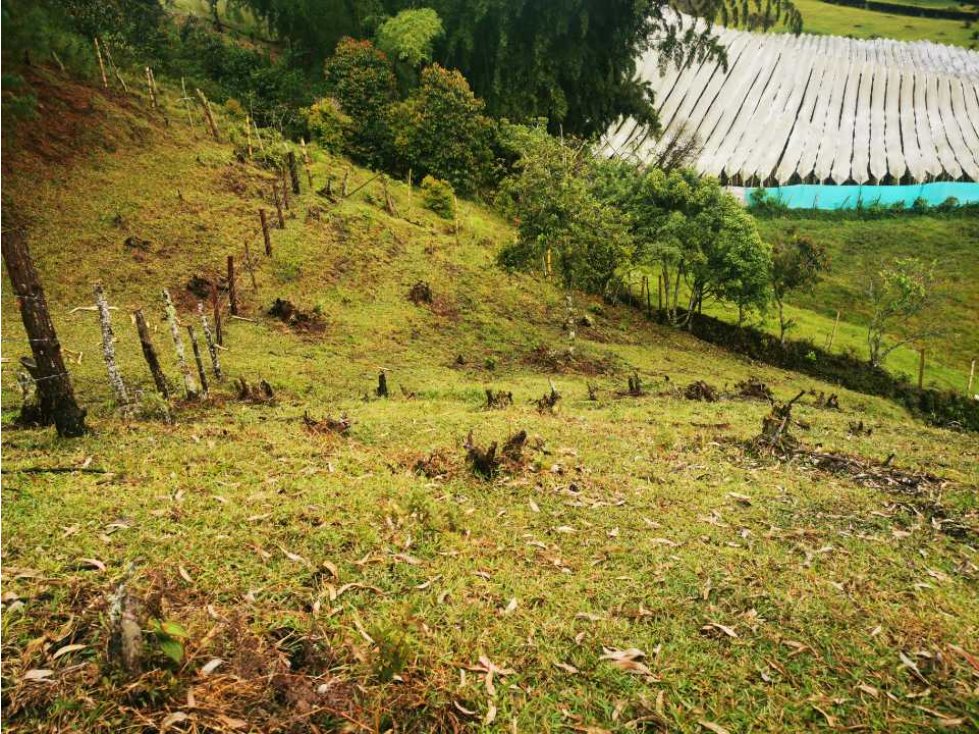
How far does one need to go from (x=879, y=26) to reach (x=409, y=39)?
266 ft

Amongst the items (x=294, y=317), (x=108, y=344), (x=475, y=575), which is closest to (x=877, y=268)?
(x=294, y=317)

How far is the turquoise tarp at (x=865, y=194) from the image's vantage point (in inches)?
1602

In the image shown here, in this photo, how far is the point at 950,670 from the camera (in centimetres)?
439

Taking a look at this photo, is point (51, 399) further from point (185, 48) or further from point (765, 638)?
point (185, 48)

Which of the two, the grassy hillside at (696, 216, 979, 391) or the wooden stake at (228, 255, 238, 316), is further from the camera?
the grassy hillside at (696, 216, 979, 391)

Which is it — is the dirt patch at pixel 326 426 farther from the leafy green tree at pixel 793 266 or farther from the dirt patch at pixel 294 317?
the leafy green tree at pixel 793 266

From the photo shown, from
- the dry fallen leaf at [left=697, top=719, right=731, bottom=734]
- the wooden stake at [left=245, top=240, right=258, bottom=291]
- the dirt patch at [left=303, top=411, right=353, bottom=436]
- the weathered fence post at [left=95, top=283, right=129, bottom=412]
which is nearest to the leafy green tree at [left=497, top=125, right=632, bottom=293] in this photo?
the wooden stake at [left=245, top=240, right=258, bottom=291]

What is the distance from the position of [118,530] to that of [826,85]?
62781 millimetres

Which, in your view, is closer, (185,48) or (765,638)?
(765,638)

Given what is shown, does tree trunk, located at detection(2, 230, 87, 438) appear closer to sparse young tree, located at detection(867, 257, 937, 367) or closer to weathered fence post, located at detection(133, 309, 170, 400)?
weathered fence post, located at detection(133, 309, 170, 400)

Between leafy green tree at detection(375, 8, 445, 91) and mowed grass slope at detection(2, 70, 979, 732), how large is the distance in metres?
27.2

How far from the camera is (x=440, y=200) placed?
2966 centimetres

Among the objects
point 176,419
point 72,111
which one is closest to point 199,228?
point 72,111

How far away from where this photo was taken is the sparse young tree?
2480 centimetres
